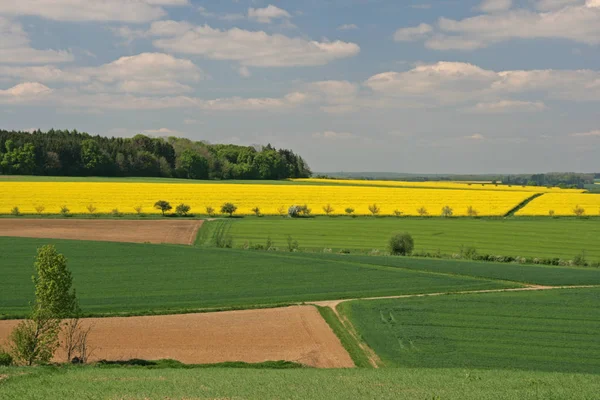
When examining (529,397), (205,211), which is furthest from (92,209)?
(529,397)

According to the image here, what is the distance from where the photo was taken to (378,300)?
1442 inches

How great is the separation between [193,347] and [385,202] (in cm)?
6113

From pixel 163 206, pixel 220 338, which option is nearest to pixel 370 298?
pixel 220 338

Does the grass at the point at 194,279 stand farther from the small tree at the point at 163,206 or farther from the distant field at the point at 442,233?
the small tree at the point at 163,206

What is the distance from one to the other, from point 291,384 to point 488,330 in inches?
565

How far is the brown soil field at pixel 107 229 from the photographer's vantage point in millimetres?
57969

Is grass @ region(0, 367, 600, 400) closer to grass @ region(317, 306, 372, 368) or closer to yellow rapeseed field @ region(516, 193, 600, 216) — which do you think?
grass @ region(317, 306, 372, 368)

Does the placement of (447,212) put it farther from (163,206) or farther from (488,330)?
(488,330)

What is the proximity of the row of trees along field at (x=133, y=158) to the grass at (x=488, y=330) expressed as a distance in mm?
98189

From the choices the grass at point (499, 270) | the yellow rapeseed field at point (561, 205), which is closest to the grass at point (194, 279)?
the grass at point (499, 270)

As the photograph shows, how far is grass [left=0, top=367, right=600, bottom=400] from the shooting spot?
695 inches

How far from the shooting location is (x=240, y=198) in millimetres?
85688

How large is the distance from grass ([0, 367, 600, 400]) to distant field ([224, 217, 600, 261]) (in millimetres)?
34774

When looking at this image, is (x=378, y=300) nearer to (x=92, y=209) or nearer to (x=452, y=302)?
(x=452, y=302)
